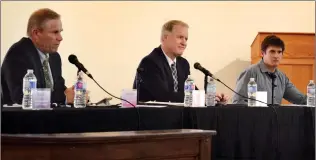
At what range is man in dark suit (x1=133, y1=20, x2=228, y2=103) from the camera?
3286 mm

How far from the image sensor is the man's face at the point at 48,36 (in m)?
3.06

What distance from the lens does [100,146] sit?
1.85 metres

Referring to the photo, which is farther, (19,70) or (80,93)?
(19,70)

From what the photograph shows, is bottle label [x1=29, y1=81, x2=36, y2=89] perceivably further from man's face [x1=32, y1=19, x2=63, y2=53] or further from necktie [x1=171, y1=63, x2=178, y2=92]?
necktie [x1=171, y1=63, x2=178, y2=92]

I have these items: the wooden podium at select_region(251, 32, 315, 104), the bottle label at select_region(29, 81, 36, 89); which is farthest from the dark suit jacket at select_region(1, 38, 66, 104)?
the wooden podium at select_region(251, 32, 315, 104)

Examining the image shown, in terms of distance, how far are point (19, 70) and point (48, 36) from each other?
0.39 metres

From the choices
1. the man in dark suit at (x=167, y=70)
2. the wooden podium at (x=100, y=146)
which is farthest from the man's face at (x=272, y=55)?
the wooden podium at (x=100, y=146)

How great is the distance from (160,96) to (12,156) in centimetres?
158

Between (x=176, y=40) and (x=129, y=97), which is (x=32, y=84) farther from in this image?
(x=176, y=40)

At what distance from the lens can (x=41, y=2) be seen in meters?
5.99

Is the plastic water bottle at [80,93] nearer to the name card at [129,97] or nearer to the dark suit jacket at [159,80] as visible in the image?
the name card at [129,97]

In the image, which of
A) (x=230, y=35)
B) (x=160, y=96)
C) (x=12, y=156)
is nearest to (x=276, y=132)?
(x=160, y=96)

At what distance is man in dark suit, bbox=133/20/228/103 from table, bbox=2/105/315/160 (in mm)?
413

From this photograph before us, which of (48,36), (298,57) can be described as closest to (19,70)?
(48,36)
